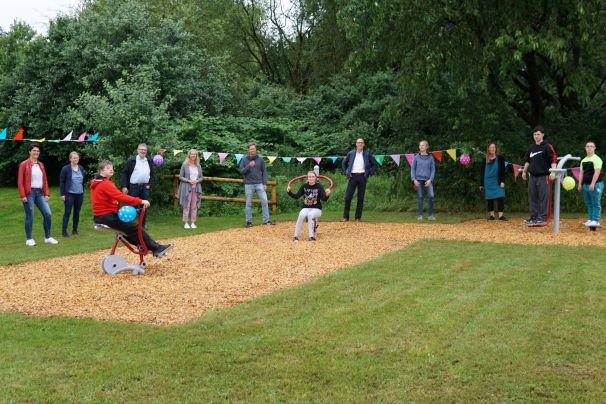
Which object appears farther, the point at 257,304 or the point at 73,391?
the point at 257,304

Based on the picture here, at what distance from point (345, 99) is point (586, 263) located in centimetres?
1679

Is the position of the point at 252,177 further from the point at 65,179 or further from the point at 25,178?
the point at 25,178

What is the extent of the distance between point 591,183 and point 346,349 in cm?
872

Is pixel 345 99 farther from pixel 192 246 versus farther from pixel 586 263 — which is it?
pixel 586 263

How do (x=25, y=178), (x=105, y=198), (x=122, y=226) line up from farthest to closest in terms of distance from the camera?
(x=25, y=178)
(x=122, y=226)
(x=105, y=198)

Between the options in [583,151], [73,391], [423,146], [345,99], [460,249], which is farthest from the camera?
[345,99]

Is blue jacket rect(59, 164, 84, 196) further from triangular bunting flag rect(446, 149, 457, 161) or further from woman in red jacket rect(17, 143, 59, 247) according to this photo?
triangular bunting flag rect(446, 149, 457, 161)

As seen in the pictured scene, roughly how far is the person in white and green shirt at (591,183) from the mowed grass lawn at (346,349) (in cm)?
517

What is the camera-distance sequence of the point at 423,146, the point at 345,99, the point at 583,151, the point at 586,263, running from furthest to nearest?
the point at 345,99 < the point at 583,151 < the point at 423,146 < the point at 586,263

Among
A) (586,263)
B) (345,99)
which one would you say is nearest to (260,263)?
(586,263)

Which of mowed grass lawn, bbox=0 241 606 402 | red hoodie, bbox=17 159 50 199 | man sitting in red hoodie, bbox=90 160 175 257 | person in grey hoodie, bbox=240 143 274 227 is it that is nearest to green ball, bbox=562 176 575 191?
mowed grass lawn, bbox=0 241 606 402

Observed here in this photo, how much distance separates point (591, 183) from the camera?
A: 12.5m

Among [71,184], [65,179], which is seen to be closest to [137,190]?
[71,184]

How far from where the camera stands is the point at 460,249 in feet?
35.2
